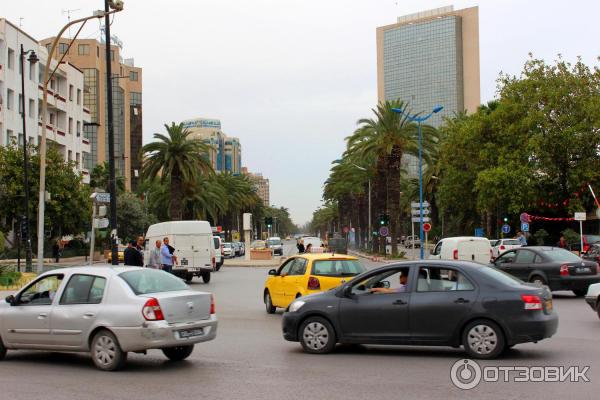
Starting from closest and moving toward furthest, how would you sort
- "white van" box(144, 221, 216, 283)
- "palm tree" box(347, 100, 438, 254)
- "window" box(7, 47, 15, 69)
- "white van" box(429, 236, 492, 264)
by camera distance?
1. "white van" box(429, 236, 492, 264)
2. "white van" box(144, 221, 216, 283)
3. "palm tree" box(347, 100, 438, 254)
4. "window" box(7, 47, 15, 69)

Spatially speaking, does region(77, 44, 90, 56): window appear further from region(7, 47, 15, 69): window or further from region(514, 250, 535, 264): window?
region(514, 250, 535, 264): window

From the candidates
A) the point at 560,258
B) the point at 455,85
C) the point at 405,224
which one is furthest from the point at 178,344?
the point at 455,85

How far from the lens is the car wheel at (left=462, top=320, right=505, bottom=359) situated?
1041 centimetres

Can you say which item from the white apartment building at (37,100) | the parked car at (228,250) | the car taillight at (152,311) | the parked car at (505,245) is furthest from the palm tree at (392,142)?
the car taillight at (152,311)

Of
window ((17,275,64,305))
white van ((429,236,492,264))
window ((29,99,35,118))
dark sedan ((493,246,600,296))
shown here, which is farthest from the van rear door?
window ((29,99,35,118))

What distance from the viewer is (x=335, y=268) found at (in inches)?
651

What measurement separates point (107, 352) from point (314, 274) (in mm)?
6954

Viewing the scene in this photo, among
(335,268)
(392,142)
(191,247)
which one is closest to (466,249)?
(191,247)

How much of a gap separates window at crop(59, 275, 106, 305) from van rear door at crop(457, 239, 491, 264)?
19.6 meters

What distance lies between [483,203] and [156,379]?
48034 mm

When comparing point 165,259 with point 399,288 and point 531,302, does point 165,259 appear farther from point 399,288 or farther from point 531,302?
point 531,302

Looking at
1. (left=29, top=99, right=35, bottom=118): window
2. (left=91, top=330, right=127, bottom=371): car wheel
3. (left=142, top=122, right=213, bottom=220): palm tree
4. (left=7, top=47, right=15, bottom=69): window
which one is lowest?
(left=91, top=330, right=127, bottom=371): car wheel

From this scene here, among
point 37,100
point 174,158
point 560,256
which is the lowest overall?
point 560,256

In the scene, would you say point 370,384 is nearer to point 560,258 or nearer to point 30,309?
point 30,309
